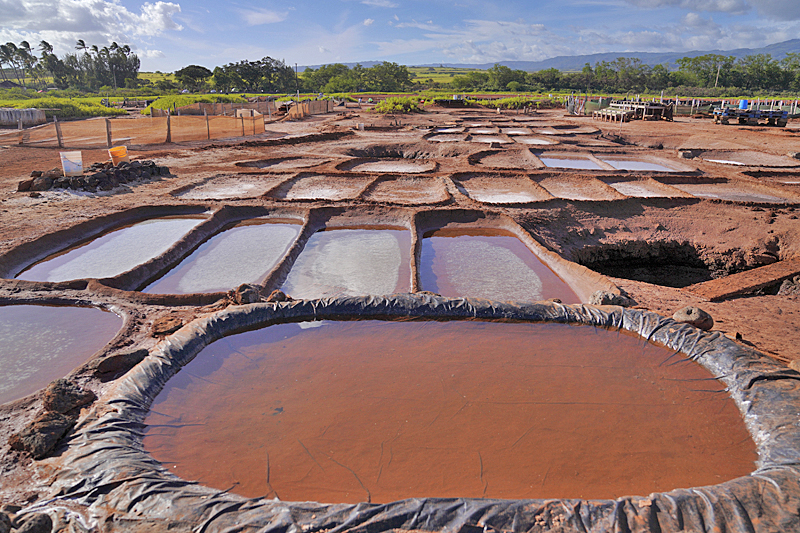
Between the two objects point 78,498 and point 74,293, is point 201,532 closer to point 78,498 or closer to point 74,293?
point 78,498

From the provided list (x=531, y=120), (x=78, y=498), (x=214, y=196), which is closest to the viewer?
(x=78, y=498)

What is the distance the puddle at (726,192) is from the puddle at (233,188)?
9465 mm

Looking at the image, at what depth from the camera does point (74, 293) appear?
5.05 metres

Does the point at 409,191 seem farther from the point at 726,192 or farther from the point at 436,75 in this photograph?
the point at 436,75

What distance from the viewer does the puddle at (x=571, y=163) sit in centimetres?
1327

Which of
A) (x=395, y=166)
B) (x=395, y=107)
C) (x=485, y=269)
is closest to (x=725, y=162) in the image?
(x=395, y=166)

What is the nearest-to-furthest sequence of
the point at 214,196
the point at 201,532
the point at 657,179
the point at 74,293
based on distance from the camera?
the point at 201,532 < the point at 74,293 < the point at 214,196 < the point at 657,179

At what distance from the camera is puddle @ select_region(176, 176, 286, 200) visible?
9.52 meters

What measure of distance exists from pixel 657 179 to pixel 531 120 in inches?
673

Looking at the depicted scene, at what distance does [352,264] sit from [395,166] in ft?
23.7

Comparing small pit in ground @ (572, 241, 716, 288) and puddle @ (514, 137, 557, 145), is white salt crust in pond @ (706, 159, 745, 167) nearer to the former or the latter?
puddle @ (514, 137, 557, 145)

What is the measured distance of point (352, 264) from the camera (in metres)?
6.55

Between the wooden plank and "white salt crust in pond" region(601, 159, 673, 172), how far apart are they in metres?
6.97

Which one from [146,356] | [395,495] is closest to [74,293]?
[146,356]
